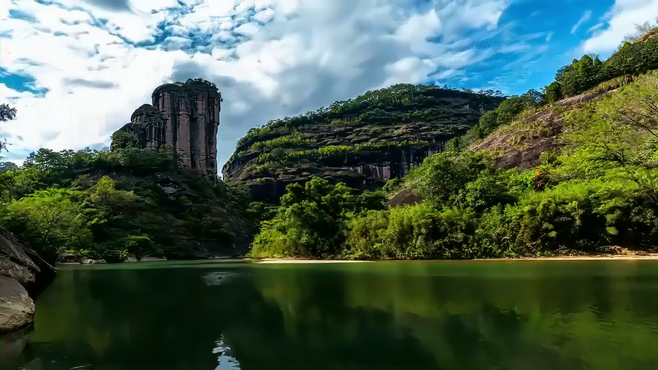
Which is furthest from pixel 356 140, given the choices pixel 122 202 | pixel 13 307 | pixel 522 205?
pixel 13 307

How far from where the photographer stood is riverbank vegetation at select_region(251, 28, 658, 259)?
19203mm

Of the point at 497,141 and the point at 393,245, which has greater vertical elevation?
the point at 497,141

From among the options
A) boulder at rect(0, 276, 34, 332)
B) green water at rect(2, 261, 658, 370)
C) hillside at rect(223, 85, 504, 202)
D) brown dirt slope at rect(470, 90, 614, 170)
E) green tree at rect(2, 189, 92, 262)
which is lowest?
green water at rect(2, 261, 658, 370)

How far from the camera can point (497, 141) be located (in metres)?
41.3

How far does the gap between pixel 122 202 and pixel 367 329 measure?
4974cm

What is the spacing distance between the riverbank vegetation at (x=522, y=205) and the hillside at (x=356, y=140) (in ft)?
145

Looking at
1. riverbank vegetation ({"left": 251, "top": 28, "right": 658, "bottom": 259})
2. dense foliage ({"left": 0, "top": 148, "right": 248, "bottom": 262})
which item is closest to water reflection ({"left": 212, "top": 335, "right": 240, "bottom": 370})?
riverbank vegetation ({"left": 251, "top": 28, "right": 658, "bottom": 259})

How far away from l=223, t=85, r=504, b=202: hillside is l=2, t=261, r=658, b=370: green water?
6882 cm

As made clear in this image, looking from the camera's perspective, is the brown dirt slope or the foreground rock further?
the brown dirt slope

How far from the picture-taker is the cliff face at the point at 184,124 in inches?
2884

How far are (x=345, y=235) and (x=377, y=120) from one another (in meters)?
75.8

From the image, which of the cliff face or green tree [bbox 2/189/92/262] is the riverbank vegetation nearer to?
green tree [bbox 2/189/92/262]

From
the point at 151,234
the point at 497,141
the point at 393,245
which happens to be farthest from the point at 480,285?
the point at 151,234

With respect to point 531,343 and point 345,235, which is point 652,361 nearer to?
point 531,343
